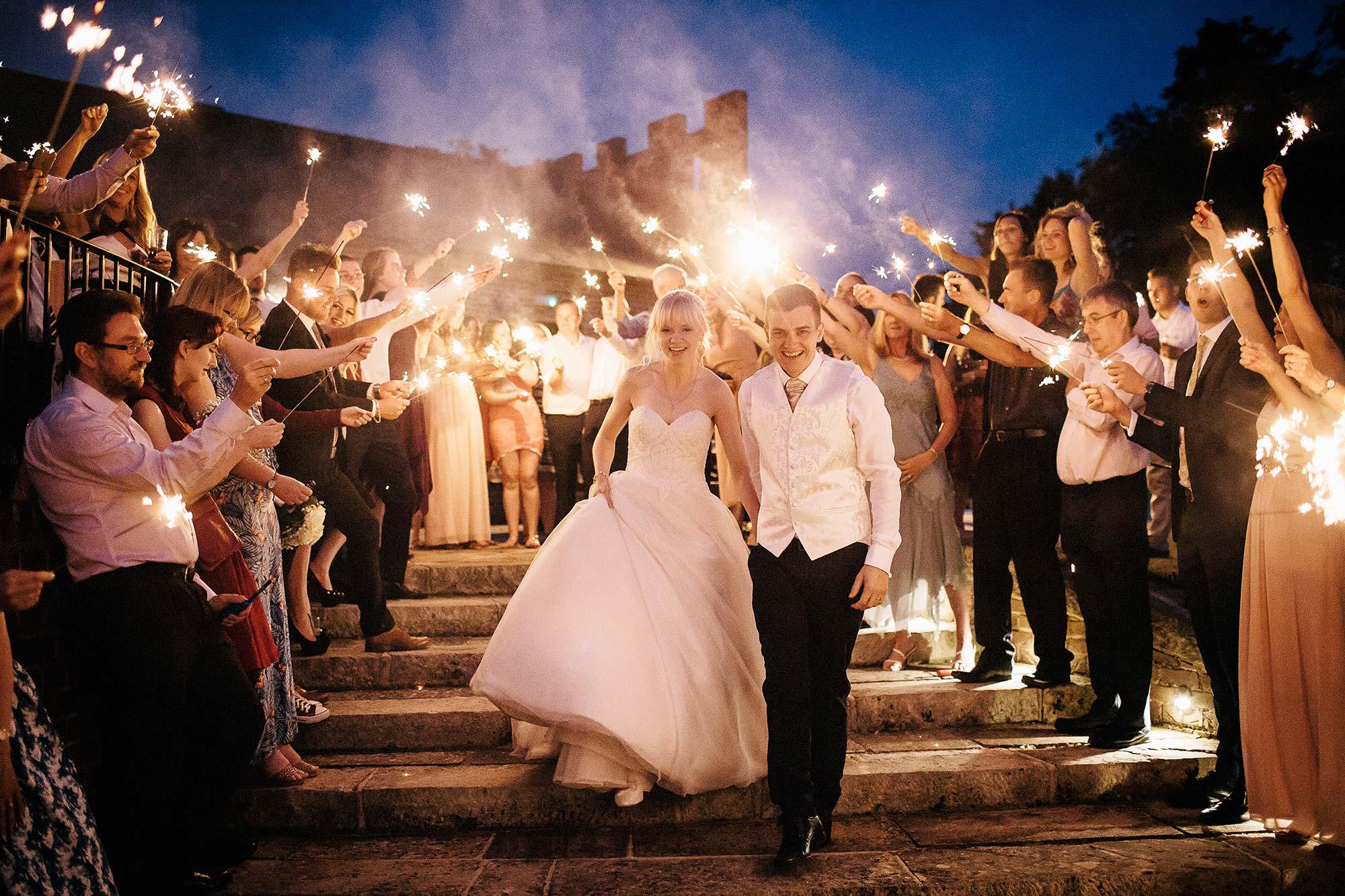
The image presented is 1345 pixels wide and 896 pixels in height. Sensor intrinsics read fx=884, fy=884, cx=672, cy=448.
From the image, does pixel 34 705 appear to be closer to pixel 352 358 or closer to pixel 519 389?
pixel 352 358

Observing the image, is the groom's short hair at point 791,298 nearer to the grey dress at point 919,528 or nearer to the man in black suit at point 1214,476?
the man in black suit at point 1214,476

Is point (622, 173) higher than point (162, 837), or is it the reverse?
point (622, 173)

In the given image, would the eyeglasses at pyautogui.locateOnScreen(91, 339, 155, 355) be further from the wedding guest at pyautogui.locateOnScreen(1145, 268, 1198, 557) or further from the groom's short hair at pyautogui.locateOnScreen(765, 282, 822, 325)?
the wedding guest at pyautogui.locateOnScreen(1145, 268, 1198, 557)

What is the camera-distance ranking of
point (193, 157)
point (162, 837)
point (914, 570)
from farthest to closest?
point (193, 157)
point (914, 570)
point (162, 837)

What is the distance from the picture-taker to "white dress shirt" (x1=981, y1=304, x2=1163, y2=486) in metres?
4.54

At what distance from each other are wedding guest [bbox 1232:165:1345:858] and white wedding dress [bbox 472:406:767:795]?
2135 millimetres

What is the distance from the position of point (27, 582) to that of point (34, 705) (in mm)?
592

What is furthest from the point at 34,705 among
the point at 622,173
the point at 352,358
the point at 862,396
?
the point at 622,173

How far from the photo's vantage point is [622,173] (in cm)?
2442

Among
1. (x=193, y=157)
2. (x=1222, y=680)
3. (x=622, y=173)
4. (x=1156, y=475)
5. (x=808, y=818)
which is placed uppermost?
(x=622, y=173)

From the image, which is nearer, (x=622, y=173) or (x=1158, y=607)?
(x=1158, y=607)

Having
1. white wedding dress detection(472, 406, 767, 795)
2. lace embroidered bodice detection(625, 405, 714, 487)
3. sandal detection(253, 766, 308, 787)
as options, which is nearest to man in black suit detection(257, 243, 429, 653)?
sandal detection(253, 766, 308, 787)

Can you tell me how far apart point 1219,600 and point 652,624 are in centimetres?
258

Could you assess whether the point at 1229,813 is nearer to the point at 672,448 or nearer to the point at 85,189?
the point at 672,448
